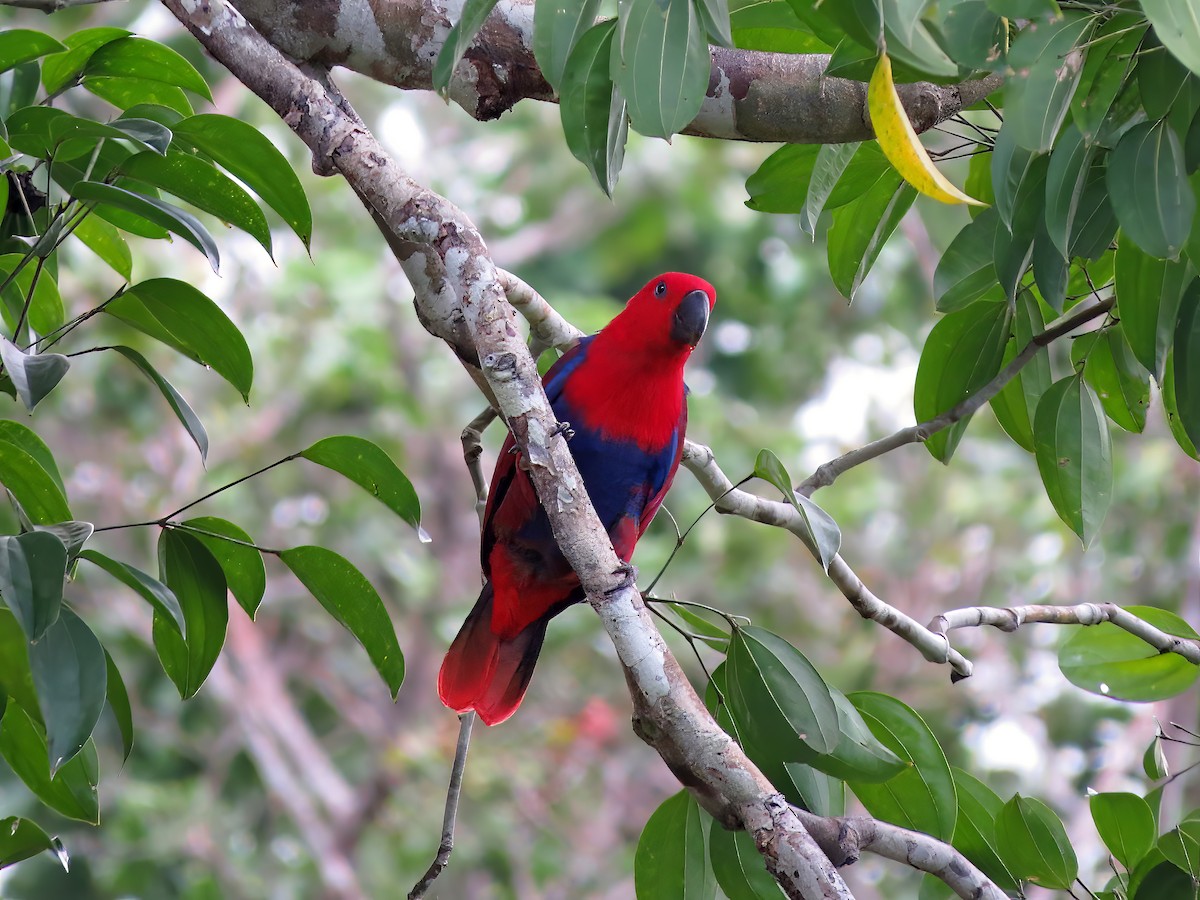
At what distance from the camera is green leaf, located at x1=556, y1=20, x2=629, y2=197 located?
1363 millimetres

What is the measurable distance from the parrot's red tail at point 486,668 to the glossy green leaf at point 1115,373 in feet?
4.24

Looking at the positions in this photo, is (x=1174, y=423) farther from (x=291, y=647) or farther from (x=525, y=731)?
(x=291, y=647)

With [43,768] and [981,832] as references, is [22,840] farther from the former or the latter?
[981,832]

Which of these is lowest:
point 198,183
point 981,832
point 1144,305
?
point 981,832

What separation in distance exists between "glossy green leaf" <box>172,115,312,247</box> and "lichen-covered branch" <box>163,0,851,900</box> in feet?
0.29

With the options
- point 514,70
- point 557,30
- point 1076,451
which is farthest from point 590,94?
point 1076,451

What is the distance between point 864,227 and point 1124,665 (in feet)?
2.92

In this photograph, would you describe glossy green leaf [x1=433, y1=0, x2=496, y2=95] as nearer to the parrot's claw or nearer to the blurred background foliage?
the parrot's claw

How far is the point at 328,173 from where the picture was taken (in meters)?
1.60

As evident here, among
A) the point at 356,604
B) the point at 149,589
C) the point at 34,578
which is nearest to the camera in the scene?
the point at 34,578

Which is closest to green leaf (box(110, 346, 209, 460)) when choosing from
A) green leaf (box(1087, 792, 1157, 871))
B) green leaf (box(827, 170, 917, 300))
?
green leaf (box(827, 170, 917, 300))

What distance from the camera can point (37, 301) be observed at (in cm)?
184

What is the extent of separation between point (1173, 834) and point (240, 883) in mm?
4677

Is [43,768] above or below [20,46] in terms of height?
below
